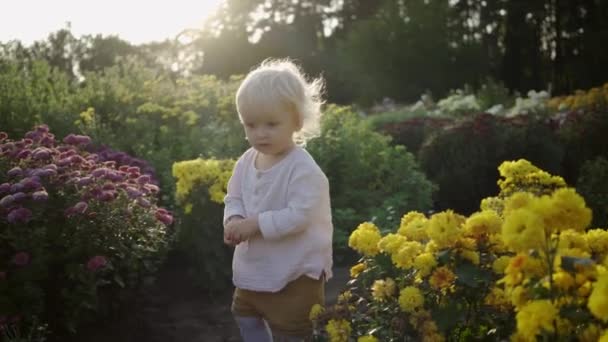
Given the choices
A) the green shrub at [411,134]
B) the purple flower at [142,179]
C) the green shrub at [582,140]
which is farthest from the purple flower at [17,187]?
the green shrub at [411,134]

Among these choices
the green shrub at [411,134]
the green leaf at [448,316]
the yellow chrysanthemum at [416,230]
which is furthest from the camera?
the green shrub at [411,134]

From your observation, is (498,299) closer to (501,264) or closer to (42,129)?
(501,264)

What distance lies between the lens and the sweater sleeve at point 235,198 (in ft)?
8.46

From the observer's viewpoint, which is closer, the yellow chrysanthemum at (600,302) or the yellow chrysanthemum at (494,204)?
the yellow chrysanthemum at (600,302)

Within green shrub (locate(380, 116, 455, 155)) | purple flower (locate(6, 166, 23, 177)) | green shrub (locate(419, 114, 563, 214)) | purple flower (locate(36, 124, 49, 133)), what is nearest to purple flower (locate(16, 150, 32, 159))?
purple flower (locate(6, 166, 23, 177))

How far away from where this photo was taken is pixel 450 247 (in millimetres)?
1970

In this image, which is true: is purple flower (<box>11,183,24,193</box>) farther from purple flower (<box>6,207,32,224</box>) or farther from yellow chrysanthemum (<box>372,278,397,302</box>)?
yellow chrysanthemum (<box>372,278,397,302</box>)

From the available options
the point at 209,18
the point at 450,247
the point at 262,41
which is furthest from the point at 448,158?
the point at 209,18

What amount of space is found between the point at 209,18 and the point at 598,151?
3093 cm

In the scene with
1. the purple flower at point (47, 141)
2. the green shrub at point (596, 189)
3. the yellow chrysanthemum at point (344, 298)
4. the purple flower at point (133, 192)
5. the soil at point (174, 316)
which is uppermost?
the purple flower at point (47, 141)

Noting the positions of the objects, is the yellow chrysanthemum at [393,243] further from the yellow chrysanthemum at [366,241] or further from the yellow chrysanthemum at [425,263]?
the yellow chrysanthemum at [425,263]

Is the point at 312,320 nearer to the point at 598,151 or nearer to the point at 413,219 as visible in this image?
the point at 413,219

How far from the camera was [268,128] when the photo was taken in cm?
241

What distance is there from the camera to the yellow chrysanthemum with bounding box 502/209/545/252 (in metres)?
1.40
